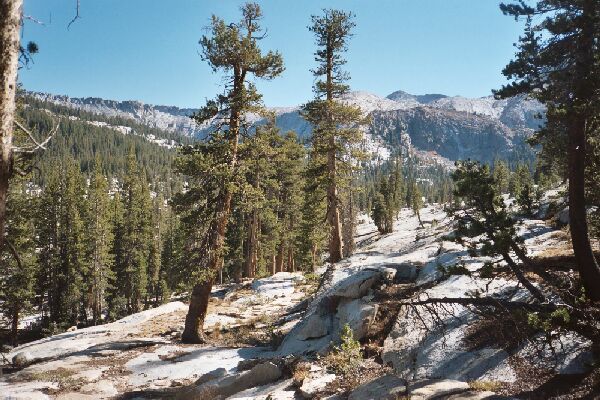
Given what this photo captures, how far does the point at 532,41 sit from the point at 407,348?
842 cm

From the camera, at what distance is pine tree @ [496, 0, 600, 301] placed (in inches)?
339

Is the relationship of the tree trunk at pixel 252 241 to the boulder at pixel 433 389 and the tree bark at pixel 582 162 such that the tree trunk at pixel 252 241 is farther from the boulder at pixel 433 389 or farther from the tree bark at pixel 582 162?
the boulder at pixel 433 389

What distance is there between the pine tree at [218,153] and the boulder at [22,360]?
5.27 m

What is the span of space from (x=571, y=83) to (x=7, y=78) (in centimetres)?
1034

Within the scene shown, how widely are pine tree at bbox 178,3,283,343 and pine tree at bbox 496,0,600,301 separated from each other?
8.21 metres

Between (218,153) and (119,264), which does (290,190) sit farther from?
(119,264)

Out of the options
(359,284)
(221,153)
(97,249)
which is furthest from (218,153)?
(97,249)

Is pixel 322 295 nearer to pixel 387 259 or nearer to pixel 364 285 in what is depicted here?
pixel 364 285

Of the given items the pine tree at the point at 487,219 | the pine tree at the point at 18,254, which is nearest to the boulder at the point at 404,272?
the pine tree at the point at 487,219

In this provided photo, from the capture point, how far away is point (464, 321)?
9.68 m

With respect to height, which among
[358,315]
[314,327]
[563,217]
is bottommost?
[314,327]

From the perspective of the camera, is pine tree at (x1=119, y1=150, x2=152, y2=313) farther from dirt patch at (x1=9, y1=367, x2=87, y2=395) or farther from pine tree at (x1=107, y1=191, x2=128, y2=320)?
dirt patch at (x1=9, y1=367, x2=87, y2=395)

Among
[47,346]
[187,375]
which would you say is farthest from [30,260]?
[187,375]

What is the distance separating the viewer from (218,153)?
568 inches
